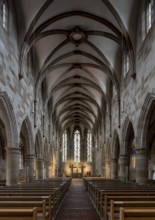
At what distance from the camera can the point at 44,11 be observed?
19.1 m

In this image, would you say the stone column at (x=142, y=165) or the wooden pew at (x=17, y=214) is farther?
the stone column at (x=142, y=165)

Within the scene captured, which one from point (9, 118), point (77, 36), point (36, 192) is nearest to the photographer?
point (36, 192)

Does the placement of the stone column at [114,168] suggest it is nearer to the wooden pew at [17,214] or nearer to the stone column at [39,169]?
the stone column at [39,169]

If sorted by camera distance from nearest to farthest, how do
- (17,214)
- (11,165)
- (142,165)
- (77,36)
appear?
(17,214)
(11,165)
(142,165)
(77,36)

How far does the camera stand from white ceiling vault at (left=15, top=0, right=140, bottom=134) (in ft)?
62.8

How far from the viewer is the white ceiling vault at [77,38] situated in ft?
62.8

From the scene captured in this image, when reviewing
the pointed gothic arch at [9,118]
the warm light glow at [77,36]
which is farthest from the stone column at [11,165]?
the warm light glow at [77,36]

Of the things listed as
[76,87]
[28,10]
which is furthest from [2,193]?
[76,87]

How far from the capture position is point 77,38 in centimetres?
2400

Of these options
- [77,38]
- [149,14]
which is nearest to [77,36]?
[77,38]

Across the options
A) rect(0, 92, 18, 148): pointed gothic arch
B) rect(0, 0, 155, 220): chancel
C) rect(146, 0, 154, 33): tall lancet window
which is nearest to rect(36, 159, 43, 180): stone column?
rect(0, 0, 155, 220): chancel

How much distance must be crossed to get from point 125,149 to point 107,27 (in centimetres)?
987

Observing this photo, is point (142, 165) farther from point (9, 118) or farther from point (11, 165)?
point (9, 118)

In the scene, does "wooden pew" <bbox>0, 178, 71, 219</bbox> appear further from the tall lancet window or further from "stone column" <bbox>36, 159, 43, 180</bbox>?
"stone column" <bbox>36, 159, 43, 180</bbox>
